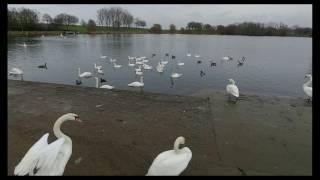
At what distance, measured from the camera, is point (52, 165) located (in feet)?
14.5

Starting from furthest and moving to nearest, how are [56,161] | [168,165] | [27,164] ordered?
[168,165]
[56,161]
[27,164]

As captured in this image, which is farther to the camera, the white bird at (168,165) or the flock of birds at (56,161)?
the white bird at (168,165)

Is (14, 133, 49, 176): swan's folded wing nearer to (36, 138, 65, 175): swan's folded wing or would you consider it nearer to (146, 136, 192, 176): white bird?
(36, 138, 65, 175): swan's folded wing

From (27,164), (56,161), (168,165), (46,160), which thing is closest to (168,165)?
(168,165)

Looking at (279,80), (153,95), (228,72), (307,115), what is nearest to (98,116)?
(153,95)

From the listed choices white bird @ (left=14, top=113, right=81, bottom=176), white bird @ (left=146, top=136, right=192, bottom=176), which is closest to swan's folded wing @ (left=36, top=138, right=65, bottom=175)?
white bird @ (left=14, top=113, right=81, bottom=176)

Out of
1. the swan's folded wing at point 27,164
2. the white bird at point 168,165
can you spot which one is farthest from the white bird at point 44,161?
the white bird at point 168,165

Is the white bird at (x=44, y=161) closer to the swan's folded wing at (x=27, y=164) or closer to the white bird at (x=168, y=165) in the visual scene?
the swan's folded wing at (x=27, y=164)

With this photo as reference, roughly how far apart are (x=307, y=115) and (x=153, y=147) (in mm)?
4864

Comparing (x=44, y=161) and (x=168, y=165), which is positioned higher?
(x=44, y=161)

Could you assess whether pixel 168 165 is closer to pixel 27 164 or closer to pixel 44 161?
pixel 44 161

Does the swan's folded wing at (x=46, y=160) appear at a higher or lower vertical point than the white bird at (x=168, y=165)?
higher

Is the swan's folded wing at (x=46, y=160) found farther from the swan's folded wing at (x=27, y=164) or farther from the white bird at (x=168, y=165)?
the white bird at (x=168, y=165)

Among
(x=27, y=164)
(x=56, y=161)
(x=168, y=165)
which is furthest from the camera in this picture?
(x=168, y=165)
